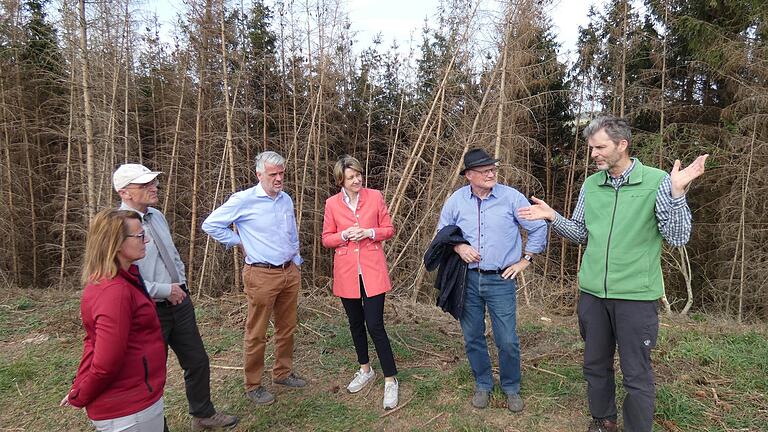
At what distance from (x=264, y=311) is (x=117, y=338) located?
144 cm

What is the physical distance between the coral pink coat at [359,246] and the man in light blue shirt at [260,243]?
1.15 feet

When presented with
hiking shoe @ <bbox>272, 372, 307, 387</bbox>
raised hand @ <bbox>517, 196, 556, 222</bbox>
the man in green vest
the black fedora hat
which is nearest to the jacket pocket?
hiking shoe @ <bbox>272, 372, 307, 387</bbox>

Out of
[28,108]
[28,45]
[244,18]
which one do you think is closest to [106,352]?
[244,18]

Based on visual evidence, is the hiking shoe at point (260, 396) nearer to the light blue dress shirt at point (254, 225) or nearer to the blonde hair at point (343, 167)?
the light blue dress shirt at point (254, 225)

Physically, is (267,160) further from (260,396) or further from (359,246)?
(260,396)

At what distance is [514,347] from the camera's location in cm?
274

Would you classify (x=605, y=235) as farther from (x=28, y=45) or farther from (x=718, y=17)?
(x=28, y=45)

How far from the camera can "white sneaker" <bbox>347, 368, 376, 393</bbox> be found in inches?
124

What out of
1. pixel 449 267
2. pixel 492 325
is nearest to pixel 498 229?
pixel 449 267

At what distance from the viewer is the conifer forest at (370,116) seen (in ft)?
24.6

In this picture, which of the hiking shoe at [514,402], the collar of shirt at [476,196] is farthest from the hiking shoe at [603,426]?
the collar of shirt at [476,196]

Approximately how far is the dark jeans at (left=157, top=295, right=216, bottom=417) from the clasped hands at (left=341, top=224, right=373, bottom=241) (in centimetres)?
111

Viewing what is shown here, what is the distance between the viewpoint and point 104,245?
1638mm

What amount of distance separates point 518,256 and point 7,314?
6637 mm
